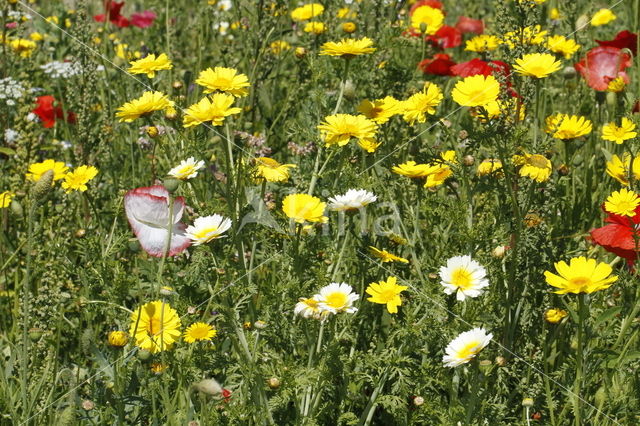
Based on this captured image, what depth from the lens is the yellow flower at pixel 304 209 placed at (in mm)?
1729

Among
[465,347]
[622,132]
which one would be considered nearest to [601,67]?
[622,132]

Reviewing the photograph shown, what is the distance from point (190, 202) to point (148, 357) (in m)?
0.42

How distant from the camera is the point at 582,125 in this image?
2.06 meters

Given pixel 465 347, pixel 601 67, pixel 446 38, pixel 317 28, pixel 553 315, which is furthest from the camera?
pixel 446 38

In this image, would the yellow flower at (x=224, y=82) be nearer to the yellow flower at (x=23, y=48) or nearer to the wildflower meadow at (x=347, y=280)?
the wildflower meadow at (x=347, y=280)

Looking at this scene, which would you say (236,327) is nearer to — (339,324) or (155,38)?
(339,324)

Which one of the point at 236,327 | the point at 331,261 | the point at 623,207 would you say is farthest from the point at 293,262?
the point at 623,207

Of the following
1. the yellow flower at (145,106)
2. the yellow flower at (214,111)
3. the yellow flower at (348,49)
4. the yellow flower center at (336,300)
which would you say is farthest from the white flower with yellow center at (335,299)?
the yellow flower at (348,49)

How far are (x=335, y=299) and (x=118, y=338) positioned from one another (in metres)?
0.41

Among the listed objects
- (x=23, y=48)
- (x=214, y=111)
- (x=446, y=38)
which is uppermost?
(x=214, y=111)

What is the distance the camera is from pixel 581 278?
160cm

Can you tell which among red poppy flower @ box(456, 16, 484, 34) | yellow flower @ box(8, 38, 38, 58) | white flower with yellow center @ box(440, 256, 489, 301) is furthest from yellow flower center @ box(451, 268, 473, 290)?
yellow flower @ box(8, 38, 38, 58)

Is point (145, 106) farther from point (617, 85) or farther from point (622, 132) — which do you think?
point (617, 85)

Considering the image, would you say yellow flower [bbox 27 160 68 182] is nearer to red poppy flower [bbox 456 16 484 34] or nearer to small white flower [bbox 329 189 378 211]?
small white flower [bbox 329 189 378 211]
